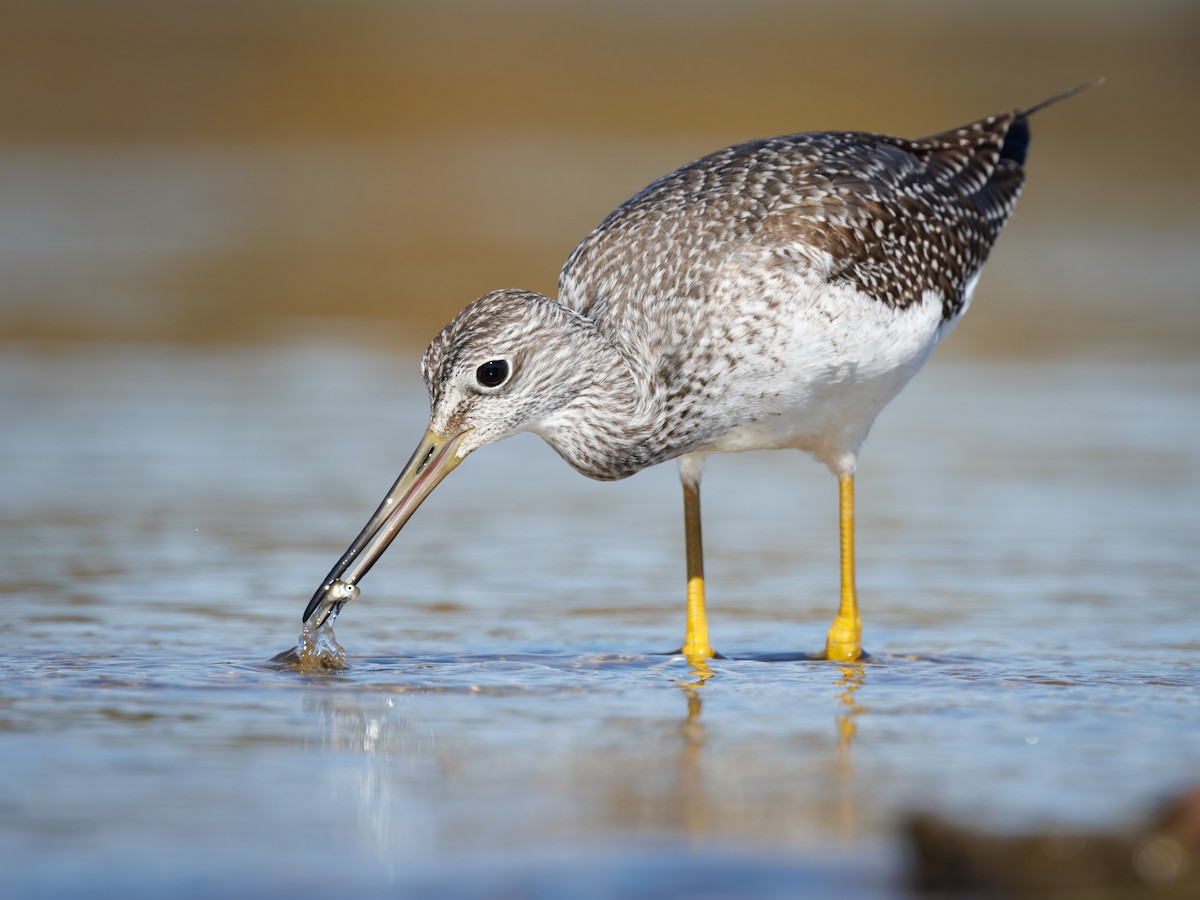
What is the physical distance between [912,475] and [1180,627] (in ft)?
13.0

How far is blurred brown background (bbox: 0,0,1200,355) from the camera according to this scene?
1978cm

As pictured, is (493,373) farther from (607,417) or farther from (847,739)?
(847,739)

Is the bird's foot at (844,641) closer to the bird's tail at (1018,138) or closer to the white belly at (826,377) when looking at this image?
the white belly at (826,377)

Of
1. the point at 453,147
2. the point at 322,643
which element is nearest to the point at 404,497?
the point at 322,643

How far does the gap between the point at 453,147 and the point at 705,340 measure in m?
26.5

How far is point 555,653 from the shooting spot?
325 inches

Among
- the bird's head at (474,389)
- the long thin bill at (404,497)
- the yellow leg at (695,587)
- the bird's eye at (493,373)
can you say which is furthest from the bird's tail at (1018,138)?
the long thin bill at (404,497)

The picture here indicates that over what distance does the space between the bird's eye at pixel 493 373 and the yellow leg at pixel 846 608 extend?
1.84 meters

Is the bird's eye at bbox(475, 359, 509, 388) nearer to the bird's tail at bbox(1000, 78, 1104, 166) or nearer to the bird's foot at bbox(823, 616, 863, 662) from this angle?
the bird's foot at bbox(823, 616, 863, 662)

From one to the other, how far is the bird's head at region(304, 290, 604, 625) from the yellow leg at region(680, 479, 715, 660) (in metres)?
1.13

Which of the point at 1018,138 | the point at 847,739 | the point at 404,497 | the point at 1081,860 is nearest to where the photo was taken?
the point at 1081,860

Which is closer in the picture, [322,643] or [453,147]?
[322,643]

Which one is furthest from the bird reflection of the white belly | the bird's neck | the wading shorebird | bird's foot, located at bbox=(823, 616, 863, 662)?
the bird's neck

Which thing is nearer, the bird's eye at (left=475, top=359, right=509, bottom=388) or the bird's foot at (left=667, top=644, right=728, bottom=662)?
the bird's eye at (left=475, top=359, right=509, bottom=388)
